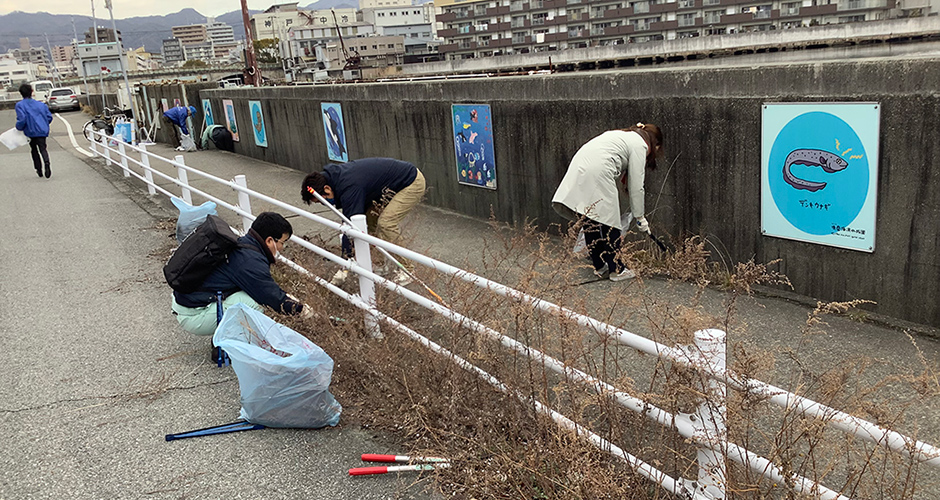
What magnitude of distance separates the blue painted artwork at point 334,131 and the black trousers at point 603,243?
7153 mm

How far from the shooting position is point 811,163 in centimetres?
536

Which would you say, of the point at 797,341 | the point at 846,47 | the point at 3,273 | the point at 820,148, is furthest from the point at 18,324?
the point at 846,47

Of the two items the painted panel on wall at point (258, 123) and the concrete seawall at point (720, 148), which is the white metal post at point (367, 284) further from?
the painted panel on wall at point (258, 123)

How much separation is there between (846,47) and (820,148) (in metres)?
48.1

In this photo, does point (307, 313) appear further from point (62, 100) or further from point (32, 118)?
point (62, 100)

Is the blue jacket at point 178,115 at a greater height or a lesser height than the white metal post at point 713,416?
greater

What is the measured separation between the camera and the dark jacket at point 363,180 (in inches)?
251

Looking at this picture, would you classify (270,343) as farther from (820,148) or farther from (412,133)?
(412,133)

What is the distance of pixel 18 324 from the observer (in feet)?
20.5

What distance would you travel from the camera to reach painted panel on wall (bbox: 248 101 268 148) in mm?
16688

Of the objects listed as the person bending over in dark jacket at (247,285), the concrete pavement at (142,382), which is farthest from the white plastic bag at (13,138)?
the person bending over in dark jacket at (247,285)

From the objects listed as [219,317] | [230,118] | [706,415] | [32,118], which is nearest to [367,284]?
[219,317]

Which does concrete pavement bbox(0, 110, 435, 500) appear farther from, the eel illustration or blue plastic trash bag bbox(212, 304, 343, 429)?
the eel illustration

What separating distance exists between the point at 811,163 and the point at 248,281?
4.16 metres
